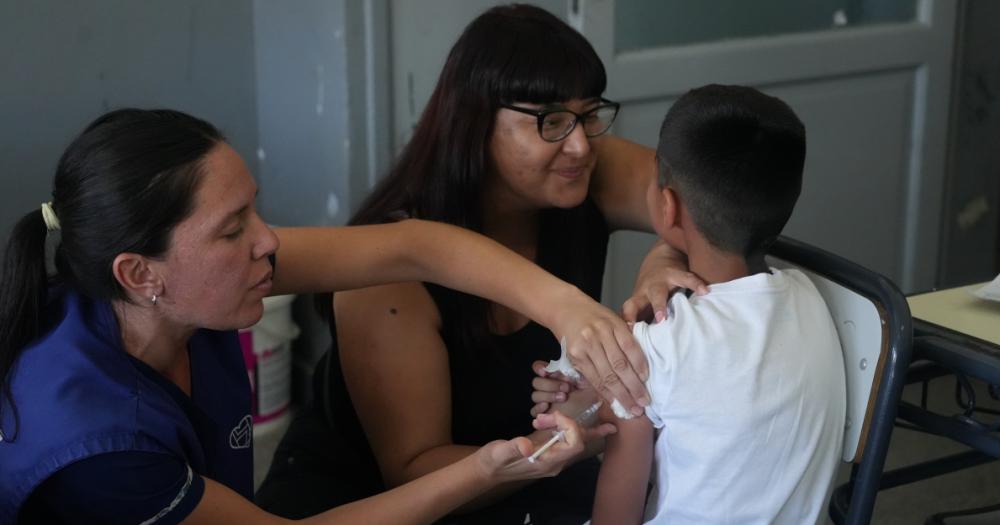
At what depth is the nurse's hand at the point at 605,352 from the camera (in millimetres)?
1318

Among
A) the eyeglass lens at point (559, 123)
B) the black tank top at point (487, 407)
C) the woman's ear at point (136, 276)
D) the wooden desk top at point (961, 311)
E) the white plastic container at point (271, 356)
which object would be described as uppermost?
the eyeglass lens at point (559, 123)

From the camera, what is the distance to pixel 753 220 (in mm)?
1352

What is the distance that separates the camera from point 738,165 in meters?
1.34

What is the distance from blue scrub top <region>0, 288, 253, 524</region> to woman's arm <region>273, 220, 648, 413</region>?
256 mm

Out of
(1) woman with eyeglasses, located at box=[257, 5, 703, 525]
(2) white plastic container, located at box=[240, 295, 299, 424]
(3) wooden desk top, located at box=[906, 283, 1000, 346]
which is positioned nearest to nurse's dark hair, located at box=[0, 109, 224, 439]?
(1) woman with eyeglasses, located at box=[257, 5, 703, 525]

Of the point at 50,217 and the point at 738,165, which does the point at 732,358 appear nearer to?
the point at 738,165

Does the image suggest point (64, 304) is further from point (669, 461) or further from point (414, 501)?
point (669, 461)

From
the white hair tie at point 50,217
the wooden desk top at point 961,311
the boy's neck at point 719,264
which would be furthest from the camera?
the wooden desk top at point 961,311

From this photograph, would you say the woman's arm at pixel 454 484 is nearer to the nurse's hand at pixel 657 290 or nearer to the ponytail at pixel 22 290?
the nurse's hand at pixel 657 290

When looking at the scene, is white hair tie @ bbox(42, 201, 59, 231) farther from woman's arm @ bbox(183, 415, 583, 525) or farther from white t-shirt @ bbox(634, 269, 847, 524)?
white t-shirt @ bbox(634, 269, 847, 524)

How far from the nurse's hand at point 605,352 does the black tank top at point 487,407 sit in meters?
0.25

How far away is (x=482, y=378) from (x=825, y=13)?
197 cm

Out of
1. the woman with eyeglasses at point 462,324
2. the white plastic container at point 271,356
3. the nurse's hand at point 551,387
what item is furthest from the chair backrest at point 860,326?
the white plastic container at point 271,356

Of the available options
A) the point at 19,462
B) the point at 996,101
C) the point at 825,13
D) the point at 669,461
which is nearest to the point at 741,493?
the point at 669,461
